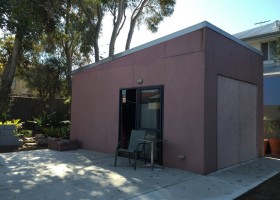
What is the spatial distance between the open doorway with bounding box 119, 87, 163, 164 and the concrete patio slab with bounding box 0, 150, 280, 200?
1.04 meters

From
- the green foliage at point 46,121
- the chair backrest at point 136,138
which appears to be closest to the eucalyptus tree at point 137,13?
the green foliage at point 46,121

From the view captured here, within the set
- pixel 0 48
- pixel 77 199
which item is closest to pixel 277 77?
pixel 77 199

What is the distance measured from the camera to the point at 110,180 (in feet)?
21.1

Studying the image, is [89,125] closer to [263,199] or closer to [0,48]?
[263,199]

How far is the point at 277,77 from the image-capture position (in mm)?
13398

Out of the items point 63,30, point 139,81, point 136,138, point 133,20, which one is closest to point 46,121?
point 63,30

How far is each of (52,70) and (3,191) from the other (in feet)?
52.8

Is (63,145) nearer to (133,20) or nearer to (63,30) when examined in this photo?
(63,30)

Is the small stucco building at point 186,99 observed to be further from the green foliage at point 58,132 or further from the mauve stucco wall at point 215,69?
the green foliage at point 58,132

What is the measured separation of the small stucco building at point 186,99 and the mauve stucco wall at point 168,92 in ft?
0.08

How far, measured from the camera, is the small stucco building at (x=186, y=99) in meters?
7.42

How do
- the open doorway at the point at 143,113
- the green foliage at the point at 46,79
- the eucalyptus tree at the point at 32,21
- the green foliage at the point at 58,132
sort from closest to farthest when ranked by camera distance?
the open doorway at the point at 143,113 < the eucalyptus tree at the point at 32,21 < the green foliage at the point at 58,132 < the green foliage at the point at 46,79

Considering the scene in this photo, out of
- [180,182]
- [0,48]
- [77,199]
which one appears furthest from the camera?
[0,48]

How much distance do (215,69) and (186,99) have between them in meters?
1.09
